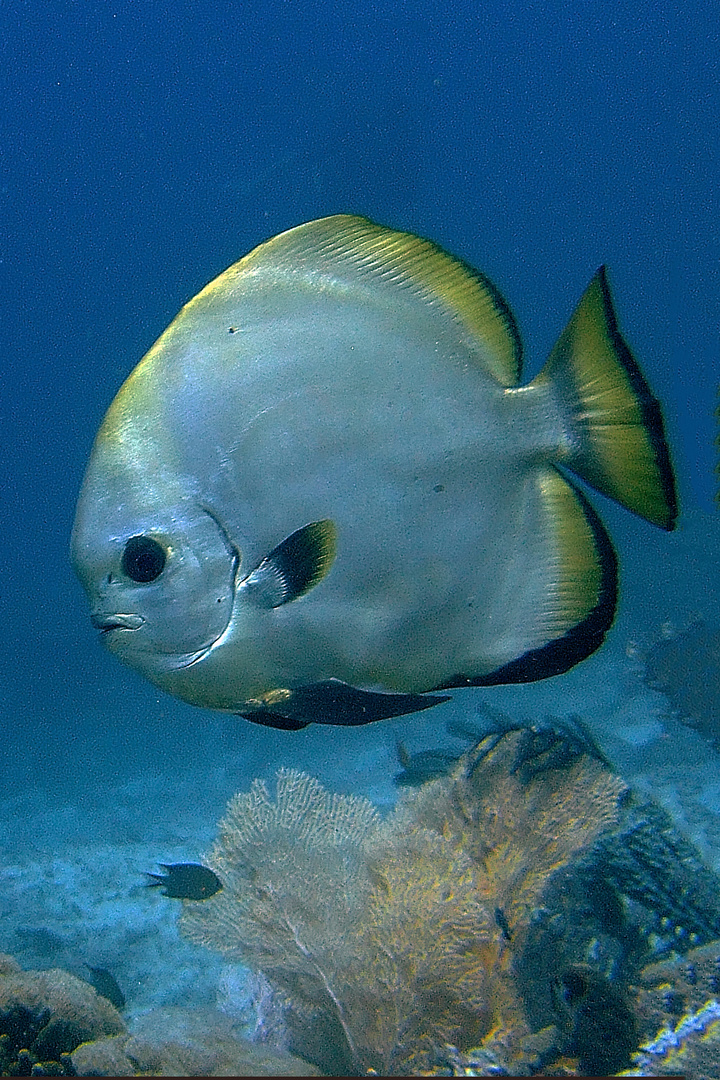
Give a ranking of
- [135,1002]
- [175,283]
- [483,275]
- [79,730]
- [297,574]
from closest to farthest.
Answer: [297,574] → [483,275] → [135,1002] → [79,730] → [175,283]

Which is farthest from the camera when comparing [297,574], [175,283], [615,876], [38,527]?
[38,527]

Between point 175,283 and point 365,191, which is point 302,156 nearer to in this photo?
point 365,191

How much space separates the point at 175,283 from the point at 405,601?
123 feet

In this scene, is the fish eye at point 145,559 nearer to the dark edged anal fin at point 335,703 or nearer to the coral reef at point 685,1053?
the dark edged anal fin at point 335,703

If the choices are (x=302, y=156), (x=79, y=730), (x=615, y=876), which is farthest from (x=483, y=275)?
(x=302, y=156)

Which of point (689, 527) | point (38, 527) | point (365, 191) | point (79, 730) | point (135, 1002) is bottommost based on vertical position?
point (79, 730)

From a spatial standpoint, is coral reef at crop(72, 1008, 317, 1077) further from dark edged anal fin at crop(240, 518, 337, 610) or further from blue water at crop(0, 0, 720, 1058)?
blue water at crop(0, 0, 720, 1058)

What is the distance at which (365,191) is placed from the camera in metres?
33.0

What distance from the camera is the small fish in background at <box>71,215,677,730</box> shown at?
3.83 ft

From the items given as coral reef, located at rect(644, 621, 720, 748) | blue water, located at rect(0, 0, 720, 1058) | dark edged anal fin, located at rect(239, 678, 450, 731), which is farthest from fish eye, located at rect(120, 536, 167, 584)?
blue water, located at rect(0, 0, 720, 1058)

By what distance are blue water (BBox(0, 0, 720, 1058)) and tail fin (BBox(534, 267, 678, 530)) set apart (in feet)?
82.3

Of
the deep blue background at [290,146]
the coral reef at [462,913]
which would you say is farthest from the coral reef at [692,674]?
the deep blue background at [290,146]

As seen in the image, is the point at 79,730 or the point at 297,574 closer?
the point at 297,574

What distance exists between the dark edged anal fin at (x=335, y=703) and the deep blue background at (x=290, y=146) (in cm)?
2657
